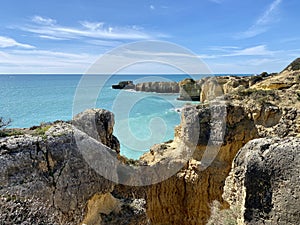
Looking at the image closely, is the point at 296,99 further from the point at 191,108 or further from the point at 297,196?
the point at 297,196

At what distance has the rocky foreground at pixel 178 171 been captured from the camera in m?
4.23

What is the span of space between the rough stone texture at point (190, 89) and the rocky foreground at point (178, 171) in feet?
112

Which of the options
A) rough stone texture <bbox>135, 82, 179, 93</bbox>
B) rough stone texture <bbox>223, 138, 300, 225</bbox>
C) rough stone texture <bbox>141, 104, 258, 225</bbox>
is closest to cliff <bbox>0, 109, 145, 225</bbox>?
rough stone texture <bbox>223, 138, 300, 225</bbox>

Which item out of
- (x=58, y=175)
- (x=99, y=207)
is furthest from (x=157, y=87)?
(x=58, y=175)

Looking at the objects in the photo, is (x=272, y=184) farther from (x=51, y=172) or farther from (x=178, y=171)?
(x=178, y=171)

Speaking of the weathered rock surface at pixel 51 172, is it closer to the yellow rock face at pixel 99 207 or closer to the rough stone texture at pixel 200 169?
A: the yellow rock face at pixel 99 207

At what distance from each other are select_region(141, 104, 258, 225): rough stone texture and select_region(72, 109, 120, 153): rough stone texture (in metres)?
2.75

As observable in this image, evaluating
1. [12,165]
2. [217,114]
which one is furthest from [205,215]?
[12,165]

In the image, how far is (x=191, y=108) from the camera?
12.1 metres

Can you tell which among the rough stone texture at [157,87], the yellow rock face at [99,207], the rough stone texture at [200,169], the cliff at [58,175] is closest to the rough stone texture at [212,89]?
the rough stone texture at [200,169]

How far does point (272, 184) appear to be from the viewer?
167 inches

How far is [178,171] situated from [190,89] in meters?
39.3

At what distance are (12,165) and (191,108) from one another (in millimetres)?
8316

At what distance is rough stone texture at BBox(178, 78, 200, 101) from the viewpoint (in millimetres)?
48194
